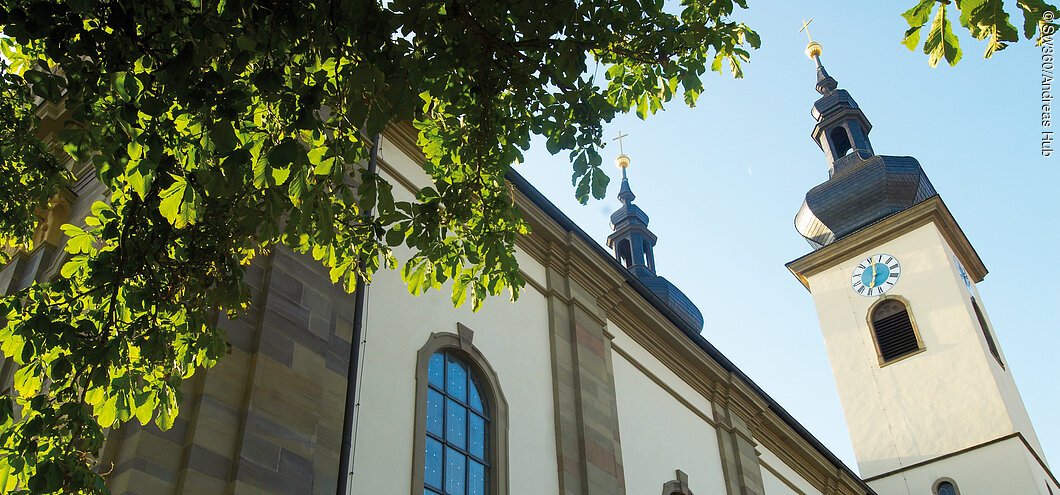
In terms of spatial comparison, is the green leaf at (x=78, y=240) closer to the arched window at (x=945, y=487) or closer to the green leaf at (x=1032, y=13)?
the green leaf at (x=1032, y=13)

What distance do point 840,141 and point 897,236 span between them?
5.82 metres

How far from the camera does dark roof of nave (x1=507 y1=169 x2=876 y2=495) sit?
44.9 feet

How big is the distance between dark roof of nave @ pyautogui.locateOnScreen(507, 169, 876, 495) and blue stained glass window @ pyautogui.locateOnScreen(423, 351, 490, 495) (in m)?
2.52

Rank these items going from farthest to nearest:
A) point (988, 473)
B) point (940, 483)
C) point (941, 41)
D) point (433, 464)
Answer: point (940, 483) → point (988, 473) → point (433, 464) → point (941, 41)

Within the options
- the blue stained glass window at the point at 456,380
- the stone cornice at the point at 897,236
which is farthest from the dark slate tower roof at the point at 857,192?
the blue stained glass window at the point at 456,380

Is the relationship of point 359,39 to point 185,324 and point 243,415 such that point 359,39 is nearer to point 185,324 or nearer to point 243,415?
point 185,324

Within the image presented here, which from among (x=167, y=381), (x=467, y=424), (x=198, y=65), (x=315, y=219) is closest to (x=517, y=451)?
(x=467, y=424)

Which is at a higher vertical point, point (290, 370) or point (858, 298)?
point (858, 298)

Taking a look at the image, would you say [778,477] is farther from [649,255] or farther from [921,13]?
[649,255]

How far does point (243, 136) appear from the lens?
18.1 feet

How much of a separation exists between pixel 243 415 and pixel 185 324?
2.01m

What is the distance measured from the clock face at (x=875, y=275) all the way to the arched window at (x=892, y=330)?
1.58ft

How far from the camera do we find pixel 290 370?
8469 mm

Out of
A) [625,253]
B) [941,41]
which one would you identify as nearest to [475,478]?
[941,41]
